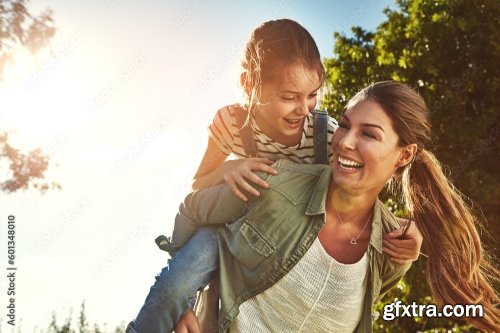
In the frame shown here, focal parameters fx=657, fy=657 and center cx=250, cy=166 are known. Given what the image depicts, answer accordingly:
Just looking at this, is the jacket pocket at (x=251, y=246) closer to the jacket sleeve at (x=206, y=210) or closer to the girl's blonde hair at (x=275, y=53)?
the jacket sleeve at (x=206, y=210)

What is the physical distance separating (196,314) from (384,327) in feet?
29.9

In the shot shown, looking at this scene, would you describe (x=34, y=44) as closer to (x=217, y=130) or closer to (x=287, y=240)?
(x=217, y=130)

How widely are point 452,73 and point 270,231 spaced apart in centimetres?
972

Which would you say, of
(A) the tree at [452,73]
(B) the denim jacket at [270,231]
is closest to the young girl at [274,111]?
(B) the denim jacket at [270,231]

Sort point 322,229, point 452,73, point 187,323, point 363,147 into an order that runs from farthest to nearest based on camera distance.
Result: point 452,73, point 322,229, point 187,323, point 363,147

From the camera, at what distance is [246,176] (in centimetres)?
303

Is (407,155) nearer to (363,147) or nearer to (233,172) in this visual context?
(363,147)

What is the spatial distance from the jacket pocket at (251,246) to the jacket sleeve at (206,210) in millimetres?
102

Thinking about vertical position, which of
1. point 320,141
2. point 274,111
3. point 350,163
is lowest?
point 350,163

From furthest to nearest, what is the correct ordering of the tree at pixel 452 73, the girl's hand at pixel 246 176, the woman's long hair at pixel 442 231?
the tree at pixel 452 73
the woman's long hair at pixel 442 231
the girl's hand at pixel 246 176

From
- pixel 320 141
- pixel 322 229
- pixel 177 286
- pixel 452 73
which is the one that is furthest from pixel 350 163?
pixel 452 73

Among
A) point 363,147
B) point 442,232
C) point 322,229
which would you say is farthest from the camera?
point 442,232

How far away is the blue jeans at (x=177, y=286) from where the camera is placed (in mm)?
3023

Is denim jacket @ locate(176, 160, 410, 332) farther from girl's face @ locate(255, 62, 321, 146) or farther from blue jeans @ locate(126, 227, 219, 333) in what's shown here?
girl's face @ locate(255, 62, 321, 146)
